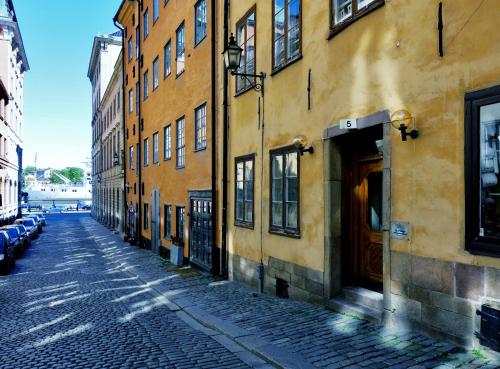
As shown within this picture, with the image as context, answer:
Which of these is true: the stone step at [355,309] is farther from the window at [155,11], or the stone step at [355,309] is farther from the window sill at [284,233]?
the window at [155,11]

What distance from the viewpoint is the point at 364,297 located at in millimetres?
7699

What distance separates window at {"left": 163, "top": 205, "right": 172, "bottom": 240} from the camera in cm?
2022

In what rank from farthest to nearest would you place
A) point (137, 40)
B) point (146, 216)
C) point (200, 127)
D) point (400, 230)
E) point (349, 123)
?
point (137, 40)
point (146, 216)
point (200, 127)
point (349, 123)
point (400, 230)

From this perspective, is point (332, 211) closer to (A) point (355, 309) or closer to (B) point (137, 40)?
(A) point (355, 309)

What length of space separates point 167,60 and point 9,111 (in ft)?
80.8

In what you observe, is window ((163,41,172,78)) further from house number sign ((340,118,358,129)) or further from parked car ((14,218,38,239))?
parked car ((14,218,38,239))

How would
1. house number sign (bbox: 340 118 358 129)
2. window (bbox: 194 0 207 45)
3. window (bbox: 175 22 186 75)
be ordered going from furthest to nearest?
window (bbox: 175 22 186 75) < window (bbox: 194 0 207 45) < house number sign (bbox: 340 118 358 129)

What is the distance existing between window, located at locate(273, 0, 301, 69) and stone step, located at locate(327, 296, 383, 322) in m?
4.82

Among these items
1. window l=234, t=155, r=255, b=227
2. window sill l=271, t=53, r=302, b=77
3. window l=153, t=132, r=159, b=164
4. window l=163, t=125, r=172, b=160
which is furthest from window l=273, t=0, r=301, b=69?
window l=153, t=132, r=159, b=164

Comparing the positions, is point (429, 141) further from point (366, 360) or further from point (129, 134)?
point (129, 134)

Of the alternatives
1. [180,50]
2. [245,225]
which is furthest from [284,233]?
[180,50]

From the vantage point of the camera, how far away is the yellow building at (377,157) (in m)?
5.51

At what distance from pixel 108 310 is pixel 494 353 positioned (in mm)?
7513

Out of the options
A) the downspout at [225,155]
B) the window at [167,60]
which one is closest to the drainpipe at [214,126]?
the downspout at [225,155]
